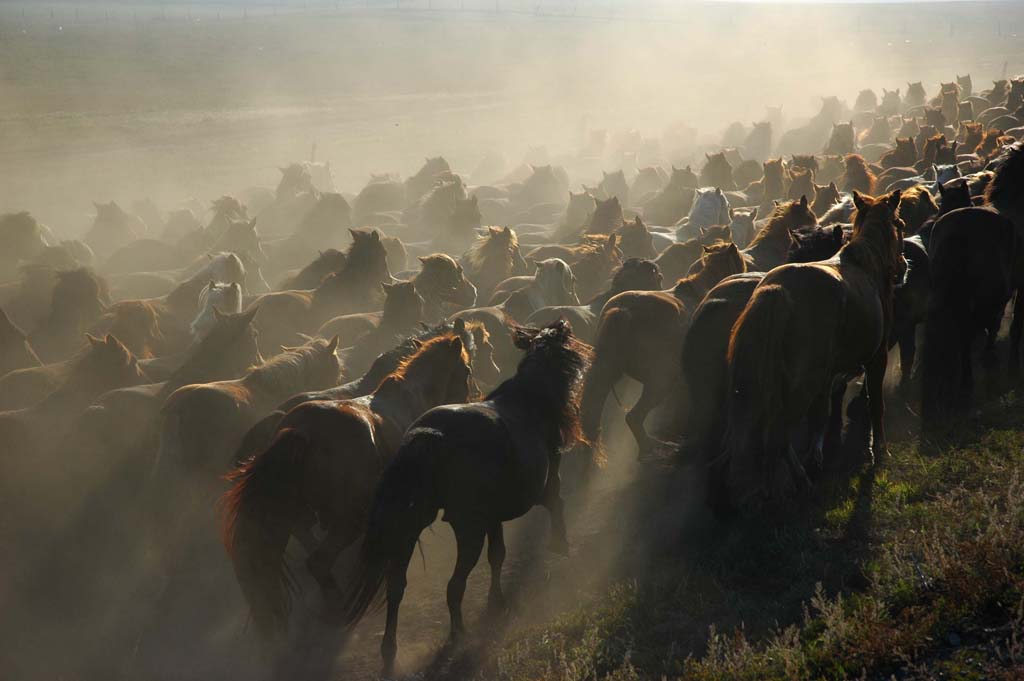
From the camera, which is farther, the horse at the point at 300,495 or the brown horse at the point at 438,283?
the brown horse at the point at 438,283

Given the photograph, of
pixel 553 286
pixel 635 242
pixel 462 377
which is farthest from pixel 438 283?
pixel 635 242

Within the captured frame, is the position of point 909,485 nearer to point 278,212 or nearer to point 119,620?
point 119,620

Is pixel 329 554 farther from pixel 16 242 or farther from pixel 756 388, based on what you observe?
pixel 16 242

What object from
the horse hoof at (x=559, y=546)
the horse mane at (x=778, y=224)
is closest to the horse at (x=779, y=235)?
the horse mane at (x=778, y=224)

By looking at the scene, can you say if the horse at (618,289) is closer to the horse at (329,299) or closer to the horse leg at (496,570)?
the horse at (329,299)

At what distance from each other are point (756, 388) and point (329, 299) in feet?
26.4

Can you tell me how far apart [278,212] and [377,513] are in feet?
73.6

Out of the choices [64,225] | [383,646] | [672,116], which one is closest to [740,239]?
[383,646]

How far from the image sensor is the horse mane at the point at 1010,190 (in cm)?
1009

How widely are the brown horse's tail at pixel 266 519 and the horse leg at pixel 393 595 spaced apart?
0.91 meters

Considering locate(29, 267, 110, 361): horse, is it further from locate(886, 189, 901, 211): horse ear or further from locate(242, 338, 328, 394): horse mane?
locate(886, 189, 901, 211): horse ear

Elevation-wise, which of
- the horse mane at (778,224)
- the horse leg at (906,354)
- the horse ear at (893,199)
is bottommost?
the horse leg at (906,354)

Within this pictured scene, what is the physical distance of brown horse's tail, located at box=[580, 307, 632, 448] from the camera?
9.80 m

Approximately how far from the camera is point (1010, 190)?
1023 cm
